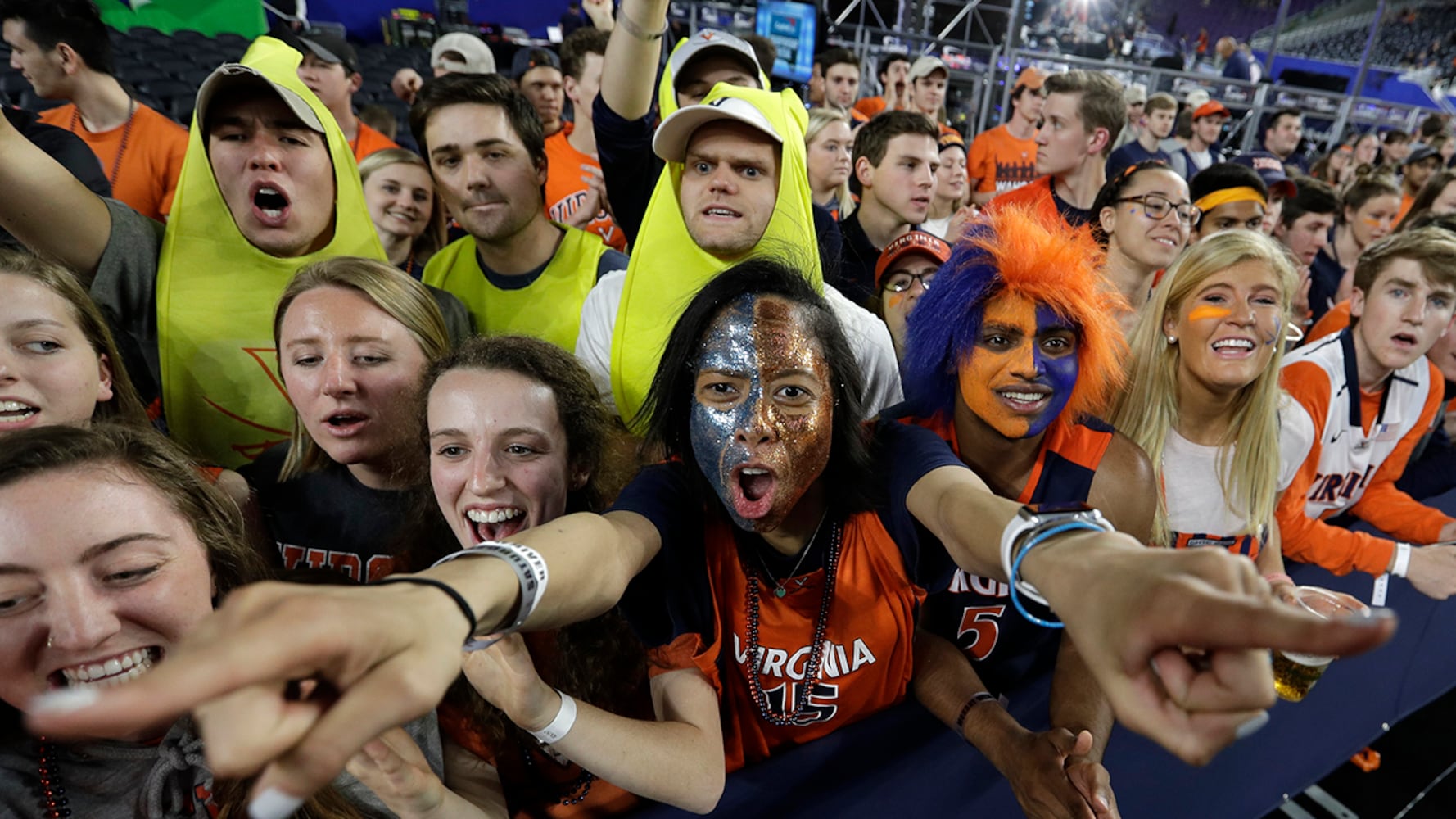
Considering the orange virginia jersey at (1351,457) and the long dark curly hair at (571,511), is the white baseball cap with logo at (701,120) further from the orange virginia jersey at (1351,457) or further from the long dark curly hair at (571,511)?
the orange virginia jersey at (1351,457)

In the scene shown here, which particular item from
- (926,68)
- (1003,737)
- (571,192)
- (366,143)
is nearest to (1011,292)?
(1003,737)

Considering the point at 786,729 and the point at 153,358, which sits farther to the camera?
the point at 153,358

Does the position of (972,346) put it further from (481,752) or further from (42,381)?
(42,381)

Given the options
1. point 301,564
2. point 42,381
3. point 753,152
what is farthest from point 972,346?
point 42,381

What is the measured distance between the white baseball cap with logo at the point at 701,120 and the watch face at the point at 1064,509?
1436 mm

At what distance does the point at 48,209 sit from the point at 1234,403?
10.4 feet

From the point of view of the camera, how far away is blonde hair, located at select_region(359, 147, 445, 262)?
108 inches

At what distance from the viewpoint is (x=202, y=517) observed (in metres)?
1.23

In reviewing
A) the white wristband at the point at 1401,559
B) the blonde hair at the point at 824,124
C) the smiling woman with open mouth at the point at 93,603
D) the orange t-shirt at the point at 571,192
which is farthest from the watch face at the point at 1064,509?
the blonde hair at the point at 824,124

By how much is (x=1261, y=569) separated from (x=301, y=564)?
9.01 ft

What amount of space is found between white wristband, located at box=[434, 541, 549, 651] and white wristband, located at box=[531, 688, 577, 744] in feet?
1.11

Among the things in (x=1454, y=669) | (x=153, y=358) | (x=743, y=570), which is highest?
(x=153, y=358)

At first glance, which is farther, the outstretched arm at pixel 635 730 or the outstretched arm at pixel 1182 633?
the outstretched arm at pixel 635 730

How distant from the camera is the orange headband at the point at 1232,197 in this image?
3.17 m
